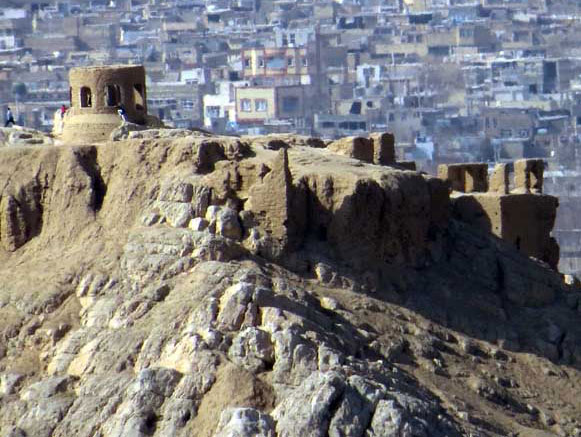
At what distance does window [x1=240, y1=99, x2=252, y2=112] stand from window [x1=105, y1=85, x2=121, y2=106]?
94766 millimetres

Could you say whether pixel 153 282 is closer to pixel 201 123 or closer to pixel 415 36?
pixel 201 123

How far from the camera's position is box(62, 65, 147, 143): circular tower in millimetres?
40000

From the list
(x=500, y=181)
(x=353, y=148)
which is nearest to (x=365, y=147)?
(x=353, y=148)

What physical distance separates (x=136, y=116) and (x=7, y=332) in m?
6.64

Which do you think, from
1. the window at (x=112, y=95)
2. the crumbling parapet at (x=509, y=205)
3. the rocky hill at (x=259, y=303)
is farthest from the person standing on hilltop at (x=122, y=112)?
the crumbling parapet at (x=509, y=205)

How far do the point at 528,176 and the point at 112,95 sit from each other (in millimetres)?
6792

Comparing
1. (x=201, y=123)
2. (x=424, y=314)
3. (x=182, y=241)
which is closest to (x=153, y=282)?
(x=182, y=241)

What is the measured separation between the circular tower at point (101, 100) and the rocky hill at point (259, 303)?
2.02 metres

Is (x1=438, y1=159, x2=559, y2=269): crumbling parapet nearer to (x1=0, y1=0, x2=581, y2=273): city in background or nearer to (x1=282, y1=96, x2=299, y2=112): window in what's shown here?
(x1=0, y1=0, x2=581, y2=273): city in background

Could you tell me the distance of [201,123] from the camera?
132250 millimetres

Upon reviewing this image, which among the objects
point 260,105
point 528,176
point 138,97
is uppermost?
point 138,97

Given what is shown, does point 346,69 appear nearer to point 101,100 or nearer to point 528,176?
point 528,176

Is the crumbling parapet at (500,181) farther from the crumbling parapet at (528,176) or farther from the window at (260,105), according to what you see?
the window at (260,105)

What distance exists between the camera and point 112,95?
4025 centimetres
